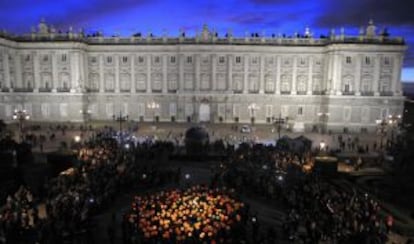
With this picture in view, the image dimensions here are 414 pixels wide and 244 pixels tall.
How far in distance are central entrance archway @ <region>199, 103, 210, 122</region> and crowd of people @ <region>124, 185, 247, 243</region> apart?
48883mm

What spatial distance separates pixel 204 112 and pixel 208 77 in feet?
22.0

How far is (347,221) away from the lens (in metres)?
15.2

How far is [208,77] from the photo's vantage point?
67.1 m

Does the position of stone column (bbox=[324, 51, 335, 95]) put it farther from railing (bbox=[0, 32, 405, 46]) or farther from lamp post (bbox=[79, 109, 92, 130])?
lamp post (bbox=[79, 109, 92, 130])

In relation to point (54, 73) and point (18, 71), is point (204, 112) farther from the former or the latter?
point (18, 71)

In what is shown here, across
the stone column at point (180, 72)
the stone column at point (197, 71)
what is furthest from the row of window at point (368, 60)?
the stone column at point (180, 72)

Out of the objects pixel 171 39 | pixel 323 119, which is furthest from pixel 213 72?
pixel 323 119

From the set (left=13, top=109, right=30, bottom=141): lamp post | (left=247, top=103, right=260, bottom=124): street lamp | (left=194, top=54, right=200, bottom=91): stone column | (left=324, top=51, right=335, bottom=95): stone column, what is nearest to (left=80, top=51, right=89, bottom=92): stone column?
(left=13, top=109, right=30, bottom=141): lamp post

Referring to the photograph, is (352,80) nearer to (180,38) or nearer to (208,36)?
(208,36)

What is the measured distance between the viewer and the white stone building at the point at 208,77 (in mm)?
60844

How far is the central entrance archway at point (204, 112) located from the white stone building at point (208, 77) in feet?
0.62

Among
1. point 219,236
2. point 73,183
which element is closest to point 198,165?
point 73,183

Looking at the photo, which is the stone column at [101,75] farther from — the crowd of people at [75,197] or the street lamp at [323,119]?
the street lamp at [323,119]

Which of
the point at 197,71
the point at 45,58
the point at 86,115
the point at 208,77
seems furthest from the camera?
the point at 208,77
